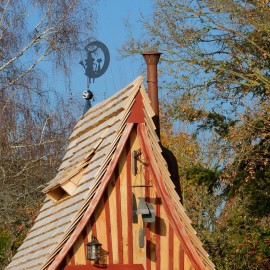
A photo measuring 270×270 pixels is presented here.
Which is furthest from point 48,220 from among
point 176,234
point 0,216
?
point 0,216

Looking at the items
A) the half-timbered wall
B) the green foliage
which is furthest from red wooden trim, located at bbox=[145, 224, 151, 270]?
the green foliage

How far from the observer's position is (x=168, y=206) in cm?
1203

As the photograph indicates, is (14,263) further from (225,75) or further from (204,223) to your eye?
(204,223)

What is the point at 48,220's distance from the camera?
13.3 metres

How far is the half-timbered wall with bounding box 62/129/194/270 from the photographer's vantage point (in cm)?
1218

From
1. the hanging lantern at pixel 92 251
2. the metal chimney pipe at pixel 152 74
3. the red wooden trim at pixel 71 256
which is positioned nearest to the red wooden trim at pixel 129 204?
the hanging lantern at pixel 92 251

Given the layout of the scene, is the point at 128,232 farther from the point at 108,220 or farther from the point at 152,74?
the point at 152,74

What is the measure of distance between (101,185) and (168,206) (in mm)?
797

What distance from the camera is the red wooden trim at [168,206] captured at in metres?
12.0

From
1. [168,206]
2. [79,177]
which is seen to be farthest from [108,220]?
[79,177]

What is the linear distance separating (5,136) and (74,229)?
16.0m

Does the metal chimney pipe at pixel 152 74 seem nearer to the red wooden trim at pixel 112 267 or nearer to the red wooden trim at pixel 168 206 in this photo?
the red wooden trim at pixel 168 206

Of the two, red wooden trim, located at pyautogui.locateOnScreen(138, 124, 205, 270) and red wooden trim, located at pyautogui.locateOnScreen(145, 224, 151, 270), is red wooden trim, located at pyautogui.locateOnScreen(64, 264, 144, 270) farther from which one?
red wooden trim, located at pyautogui.locateOnScreen(138, 124, 205, 270)

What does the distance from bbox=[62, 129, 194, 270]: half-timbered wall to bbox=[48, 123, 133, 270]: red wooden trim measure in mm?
200
